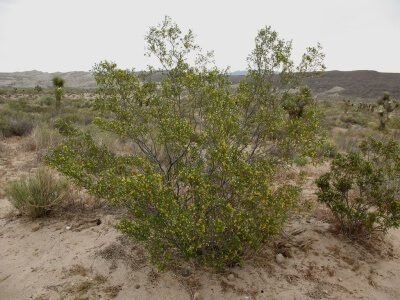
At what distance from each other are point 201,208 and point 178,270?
4.67ft

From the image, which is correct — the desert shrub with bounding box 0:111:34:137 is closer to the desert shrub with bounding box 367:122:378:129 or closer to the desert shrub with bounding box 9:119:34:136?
the desert shrub with bounding box 9:119:34:136

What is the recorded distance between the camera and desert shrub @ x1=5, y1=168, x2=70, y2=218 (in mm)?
6211

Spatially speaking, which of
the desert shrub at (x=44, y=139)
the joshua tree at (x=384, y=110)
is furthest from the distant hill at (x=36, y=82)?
the desert shrub at (x=44, y=139)

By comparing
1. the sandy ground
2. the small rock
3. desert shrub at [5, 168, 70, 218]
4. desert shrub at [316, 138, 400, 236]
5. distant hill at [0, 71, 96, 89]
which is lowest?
the sandy ground

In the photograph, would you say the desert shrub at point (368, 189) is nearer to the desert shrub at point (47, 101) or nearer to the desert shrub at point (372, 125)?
the desert shrub at point (372, 125)

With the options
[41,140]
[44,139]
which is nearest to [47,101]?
[44,139]

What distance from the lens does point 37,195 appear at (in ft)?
20.5

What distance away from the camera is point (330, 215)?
6457mm

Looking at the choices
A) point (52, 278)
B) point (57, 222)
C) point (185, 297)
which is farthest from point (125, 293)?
point (57, 222)

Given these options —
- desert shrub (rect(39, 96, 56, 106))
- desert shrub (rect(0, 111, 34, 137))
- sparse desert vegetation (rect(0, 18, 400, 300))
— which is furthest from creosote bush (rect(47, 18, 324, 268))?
desert shrub (rect(39, 96, 56, 106))

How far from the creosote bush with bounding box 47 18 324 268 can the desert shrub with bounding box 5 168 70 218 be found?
5.30 ft

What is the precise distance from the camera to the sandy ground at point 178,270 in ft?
14.3

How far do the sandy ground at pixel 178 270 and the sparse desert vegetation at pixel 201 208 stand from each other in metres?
0.02

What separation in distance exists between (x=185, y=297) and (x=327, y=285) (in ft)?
6.96
